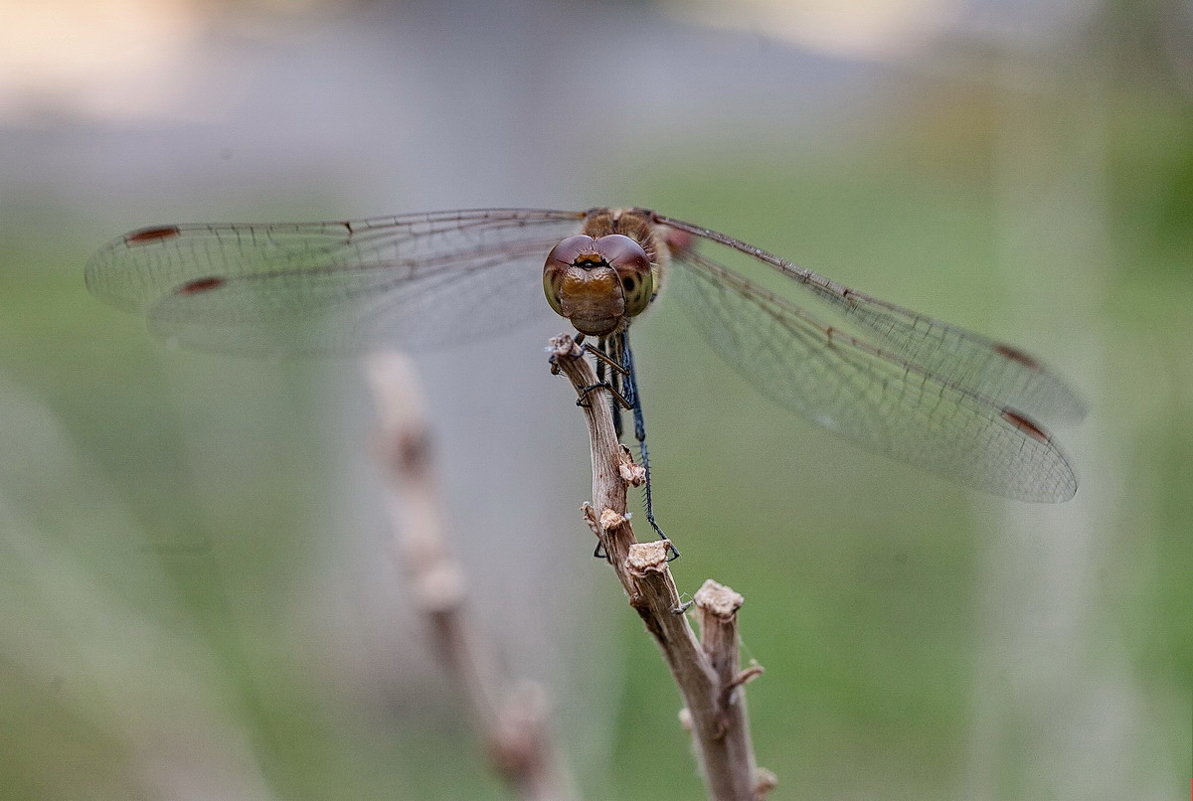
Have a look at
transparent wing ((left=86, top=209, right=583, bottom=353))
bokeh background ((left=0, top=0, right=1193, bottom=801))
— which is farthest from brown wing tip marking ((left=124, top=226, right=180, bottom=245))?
bokeh background ((left=0, top=0, right=1193, bottom=801))

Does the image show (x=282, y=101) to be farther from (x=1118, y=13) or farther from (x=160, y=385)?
(x=1118, y=13)

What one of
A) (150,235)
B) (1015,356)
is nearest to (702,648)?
(1015,356)

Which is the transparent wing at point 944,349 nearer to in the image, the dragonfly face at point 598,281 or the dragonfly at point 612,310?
the dragonfly at point 612,310

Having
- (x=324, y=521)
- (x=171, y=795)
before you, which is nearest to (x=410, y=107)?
(x=324, y=521)

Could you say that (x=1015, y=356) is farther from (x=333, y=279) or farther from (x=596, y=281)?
(x=333, y=279)

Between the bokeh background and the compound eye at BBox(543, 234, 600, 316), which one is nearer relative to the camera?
the compound eye at BBox(543, 234, 600, 316)

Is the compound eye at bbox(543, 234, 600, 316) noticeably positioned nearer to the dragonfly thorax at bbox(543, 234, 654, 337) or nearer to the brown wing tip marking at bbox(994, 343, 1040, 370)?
the dragonfly thorax at bbox(543, 234, 654, 337)

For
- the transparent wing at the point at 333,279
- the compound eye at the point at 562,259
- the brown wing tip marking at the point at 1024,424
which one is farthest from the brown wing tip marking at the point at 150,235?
the brown wing tip marking at the point at 1024,424
